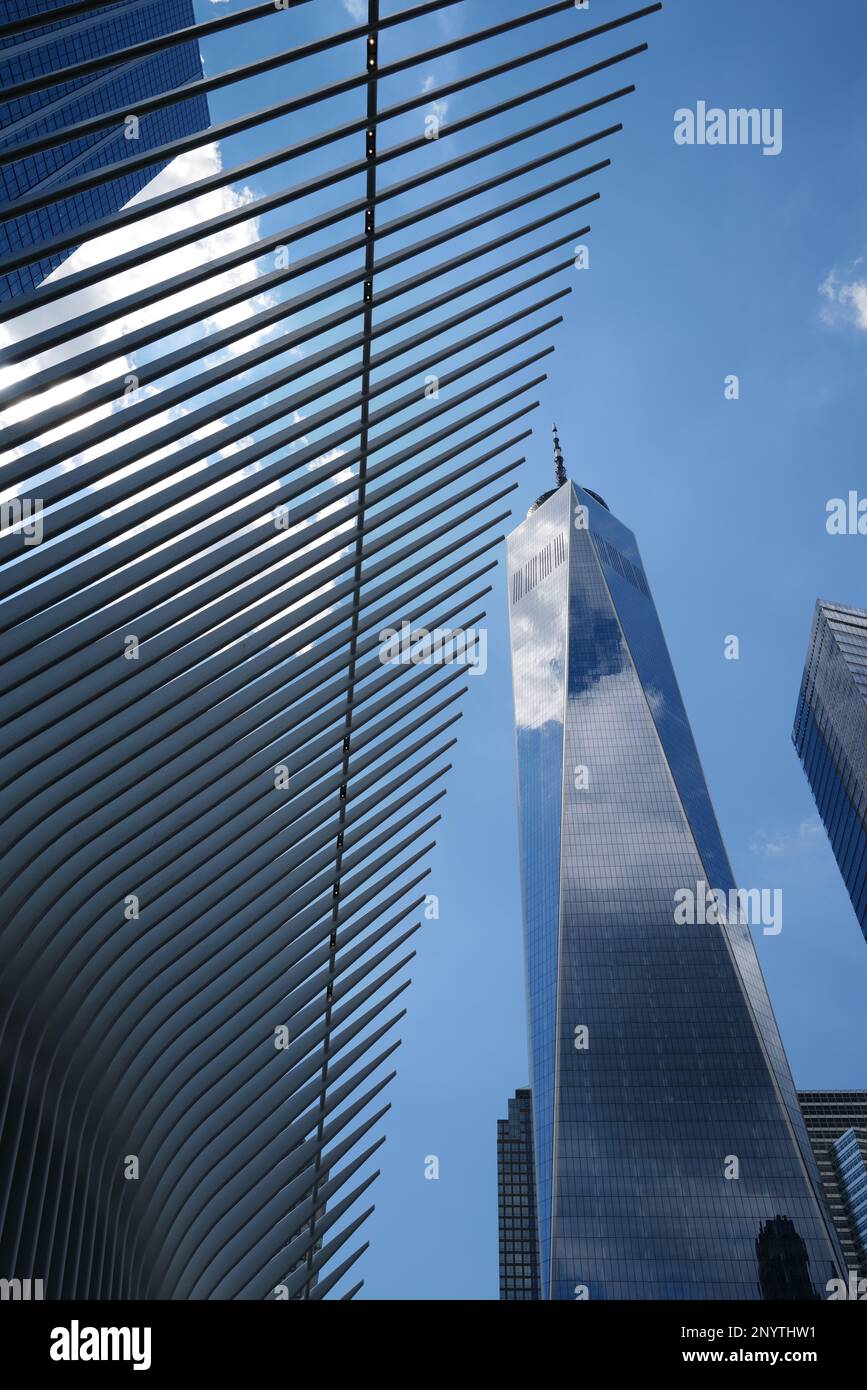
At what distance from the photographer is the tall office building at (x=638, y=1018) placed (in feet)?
319

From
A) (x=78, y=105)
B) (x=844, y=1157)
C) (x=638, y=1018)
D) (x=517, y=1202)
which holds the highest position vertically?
(x=78, y=105)

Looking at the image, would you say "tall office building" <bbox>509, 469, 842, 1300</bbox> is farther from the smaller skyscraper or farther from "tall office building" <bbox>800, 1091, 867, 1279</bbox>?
"tall office building" <bbox>800, 1091, 867, 1279</bbox>

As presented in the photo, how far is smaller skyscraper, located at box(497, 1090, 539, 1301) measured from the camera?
151500 millimetres

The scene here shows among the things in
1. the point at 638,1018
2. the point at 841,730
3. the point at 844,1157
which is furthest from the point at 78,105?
the point at 844,1157

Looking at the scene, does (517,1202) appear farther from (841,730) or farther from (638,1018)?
(841,730)

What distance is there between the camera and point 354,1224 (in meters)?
24.7

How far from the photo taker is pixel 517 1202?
164m

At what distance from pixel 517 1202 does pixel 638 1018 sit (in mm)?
66113

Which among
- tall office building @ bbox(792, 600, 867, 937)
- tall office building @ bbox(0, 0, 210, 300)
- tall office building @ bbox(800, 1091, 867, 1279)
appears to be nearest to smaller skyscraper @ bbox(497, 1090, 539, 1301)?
tall office building @ bbox(800, 1091, 867, 1279)

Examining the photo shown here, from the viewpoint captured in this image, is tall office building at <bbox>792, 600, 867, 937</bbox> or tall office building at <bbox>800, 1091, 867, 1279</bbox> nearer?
tall office building at <bbox>792, 600, 867, 937</bbox>

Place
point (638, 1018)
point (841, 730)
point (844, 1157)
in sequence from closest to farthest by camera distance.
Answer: point (638, 1018) < point (841, 730) < point (844, 1157)

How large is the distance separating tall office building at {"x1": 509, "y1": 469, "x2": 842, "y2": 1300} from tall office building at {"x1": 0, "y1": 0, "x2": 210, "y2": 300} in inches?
3013
